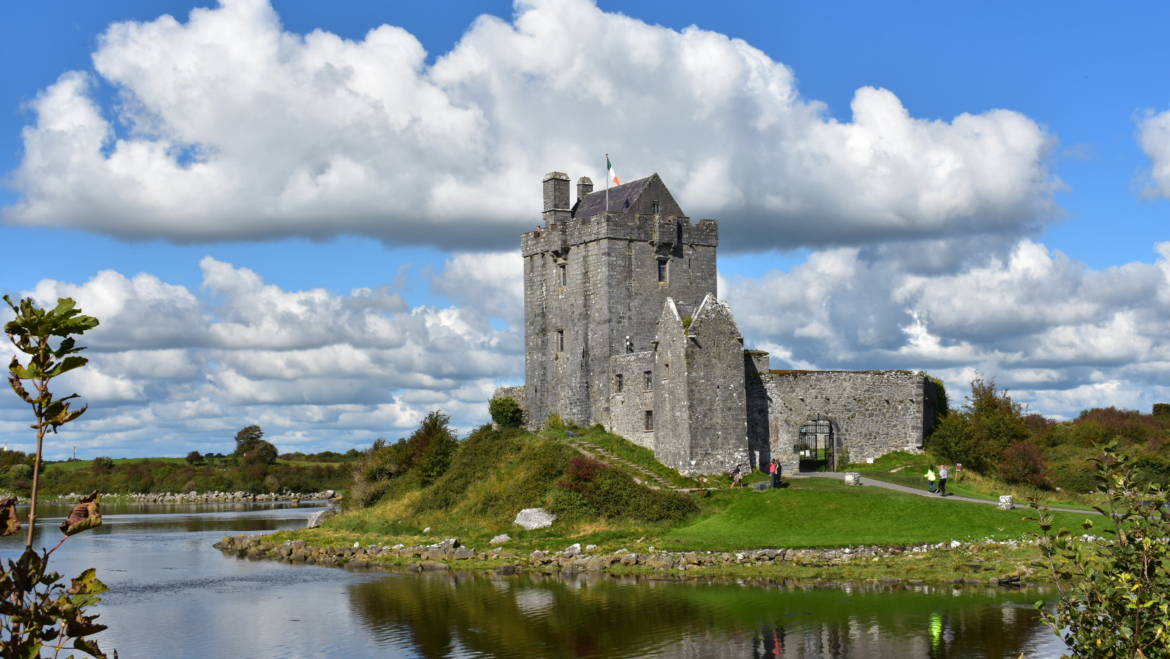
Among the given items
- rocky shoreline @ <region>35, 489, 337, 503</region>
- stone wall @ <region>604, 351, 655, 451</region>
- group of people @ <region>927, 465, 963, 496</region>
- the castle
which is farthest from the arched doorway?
rocky shoreline @ <region>35, 489, 337, 503</region>

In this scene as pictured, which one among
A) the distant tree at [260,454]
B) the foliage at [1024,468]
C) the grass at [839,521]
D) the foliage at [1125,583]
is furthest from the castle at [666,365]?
the distant tree at [260,454]

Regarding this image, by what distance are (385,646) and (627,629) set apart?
620 centimetres

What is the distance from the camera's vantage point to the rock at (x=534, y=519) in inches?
1791

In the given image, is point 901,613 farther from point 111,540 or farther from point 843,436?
point 111,540

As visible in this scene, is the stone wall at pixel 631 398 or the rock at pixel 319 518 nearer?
the stone wall at pixel 631 398

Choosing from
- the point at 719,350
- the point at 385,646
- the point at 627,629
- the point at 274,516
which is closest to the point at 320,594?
the point at 385,646

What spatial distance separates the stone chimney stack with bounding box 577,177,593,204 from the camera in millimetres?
58781

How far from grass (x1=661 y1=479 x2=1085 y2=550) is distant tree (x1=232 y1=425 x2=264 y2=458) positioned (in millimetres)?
107913

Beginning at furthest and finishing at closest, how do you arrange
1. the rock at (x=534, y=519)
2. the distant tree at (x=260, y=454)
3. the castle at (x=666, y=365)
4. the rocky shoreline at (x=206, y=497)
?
1. the distant tree at (x=260, y=454)
2. the rocky shoreline at (x=206, y=497)
3. the castle at (x=666, y=365)
4. the rock at (x=534, y=519)

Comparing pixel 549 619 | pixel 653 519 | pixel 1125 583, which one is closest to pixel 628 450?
pixel 653 519

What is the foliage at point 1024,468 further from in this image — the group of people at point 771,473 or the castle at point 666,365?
the group of people at point 771,473

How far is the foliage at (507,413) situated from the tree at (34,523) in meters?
50.0

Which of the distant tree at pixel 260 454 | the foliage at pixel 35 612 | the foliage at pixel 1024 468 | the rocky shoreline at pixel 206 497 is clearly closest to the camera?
the foliage at pixel 35 612

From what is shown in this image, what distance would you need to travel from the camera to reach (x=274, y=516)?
3322 inches
